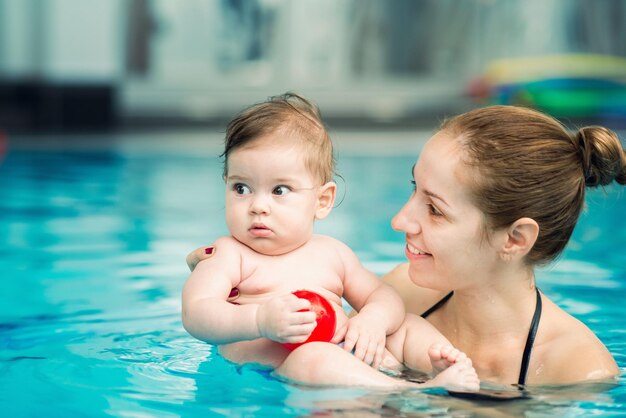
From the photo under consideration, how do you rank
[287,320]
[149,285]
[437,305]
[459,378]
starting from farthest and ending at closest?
1. [149,285]
2. [437,305]
3. [459,378]
4. [287,320]

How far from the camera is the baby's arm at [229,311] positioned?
2.60 metres

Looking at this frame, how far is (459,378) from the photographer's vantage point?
8.83ft

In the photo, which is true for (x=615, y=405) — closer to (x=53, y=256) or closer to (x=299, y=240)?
(x=299, y=240)

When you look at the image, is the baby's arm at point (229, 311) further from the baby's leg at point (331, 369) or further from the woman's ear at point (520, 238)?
the woman's ear at point (520, 238)

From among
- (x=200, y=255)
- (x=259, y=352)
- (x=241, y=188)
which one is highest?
(x=241, y=188)

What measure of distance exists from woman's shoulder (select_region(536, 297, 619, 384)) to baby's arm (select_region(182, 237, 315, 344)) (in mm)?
740

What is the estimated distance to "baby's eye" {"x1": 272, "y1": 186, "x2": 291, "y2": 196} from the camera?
9.70 feet

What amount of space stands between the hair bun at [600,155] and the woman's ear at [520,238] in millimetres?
224

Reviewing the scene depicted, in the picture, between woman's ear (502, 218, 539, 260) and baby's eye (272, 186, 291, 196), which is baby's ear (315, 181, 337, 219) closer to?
baby's eye (272, 186, 291, 196)

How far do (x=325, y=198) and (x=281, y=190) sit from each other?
19cm

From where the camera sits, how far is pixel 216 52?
16.3 m

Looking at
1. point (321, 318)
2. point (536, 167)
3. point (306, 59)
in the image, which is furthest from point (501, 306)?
point (306, 59)

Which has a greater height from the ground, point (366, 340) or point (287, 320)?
point (287, 320)

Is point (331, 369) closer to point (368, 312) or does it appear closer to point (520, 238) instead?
point (368, 312)
